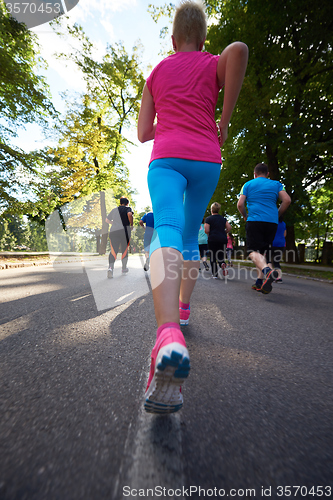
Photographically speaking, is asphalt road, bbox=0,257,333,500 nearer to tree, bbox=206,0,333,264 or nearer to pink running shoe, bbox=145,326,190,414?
pink running shoe, bbox=145,326,190,414

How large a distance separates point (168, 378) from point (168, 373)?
0.03m

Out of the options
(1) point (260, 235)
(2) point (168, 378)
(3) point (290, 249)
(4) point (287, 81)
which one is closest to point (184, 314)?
(2) point (168, 378)

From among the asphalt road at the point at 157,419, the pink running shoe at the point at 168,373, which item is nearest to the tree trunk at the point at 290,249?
the asphalt road at the point at 157,419

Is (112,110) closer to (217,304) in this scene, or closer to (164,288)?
(217,304)

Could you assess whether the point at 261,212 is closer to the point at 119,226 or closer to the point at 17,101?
the point at 119,226

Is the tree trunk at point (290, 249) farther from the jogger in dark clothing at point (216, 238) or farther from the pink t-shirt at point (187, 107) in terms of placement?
the pink t-shirt at point (187, 107)

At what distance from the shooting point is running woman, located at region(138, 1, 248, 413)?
1.33m

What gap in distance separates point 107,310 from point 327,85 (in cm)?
1290

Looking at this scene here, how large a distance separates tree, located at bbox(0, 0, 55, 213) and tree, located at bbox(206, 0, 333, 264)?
28.5 feet

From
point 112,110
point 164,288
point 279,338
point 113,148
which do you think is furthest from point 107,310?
point 112,110

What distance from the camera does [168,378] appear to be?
1.01 meters

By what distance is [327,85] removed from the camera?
1078 cm
